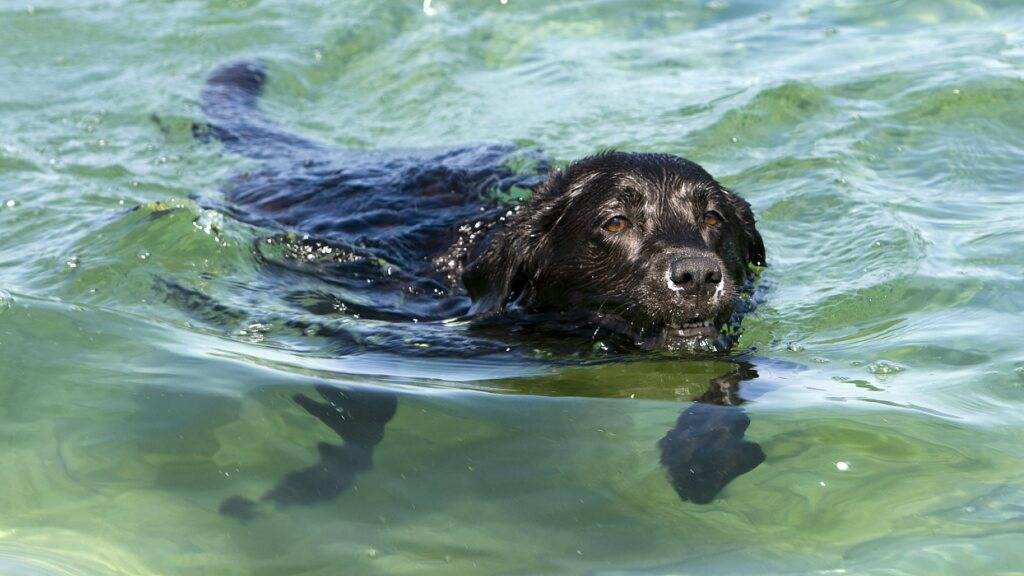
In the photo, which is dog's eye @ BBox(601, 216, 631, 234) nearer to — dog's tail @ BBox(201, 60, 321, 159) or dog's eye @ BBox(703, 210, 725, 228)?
dog's eye @ BBox(703, 210, 725, 228)

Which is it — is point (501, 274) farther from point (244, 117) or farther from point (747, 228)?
point (244, 117)

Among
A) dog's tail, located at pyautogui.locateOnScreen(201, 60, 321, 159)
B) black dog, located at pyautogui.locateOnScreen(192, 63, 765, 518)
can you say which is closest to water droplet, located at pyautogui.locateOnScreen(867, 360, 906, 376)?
black dog, located at pyautogui.locateOnScreen(192, 63, 765, 518)

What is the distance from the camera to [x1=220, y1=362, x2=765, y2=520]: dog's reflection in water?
3.94 meters

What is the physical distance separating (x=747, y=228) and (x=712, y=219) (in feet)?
1.41

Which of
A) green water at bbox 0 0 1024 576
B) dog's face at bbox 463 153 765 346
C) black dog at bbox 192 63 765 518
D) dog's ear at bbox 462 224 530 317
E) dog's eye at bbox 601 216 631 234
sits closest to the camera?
green water at bbox 0 0 1024 576

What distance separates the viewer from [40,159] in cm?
797

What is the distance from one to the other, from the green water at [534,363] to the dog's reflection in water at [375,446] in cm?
6

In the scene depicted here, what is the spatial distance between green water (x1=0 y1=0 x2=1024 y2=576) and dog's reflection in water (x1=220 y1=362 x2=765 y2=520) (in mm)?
59

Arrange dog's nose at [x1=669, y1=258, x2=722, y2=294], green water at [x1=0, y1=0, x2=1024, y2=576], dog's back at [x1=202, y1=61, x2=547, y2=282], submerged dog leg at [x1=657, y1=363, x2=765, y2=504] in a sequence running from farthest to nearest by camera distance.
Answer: dog's back at [x1=202, y1=61, x2=547, y2=282] < dog's nose at [x1=669, y1=258, x2=722, y2=294] < submerged dog leg at [x1=657, y1=363, x2=765, y2=504] < green water at [x1=0, y1=0, x2=1024, y2=576]

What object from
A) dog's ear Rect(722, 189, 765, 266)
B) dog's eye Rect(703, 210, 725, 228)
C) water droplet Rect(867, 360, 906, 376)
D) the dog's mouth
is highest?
dog's eye Rect(703, 210, 725, 228)

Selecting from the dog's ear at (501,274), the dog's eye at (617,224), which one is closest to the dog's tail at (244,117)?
the dog's ear at (501,274)

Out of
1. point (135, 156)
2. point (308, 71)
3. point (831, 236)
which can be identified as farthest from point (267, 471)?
point (308, 71)

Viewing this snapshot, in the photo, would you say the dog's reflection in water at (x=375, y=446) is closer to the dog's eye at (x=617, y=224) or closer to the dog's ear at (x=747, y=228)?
the dog's eye at (x=617, y=224)

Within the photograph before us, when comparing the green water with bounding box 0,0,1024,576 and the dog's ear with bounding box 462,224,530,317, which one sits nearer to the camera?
the green water with bounding box 0,0,1024,576
